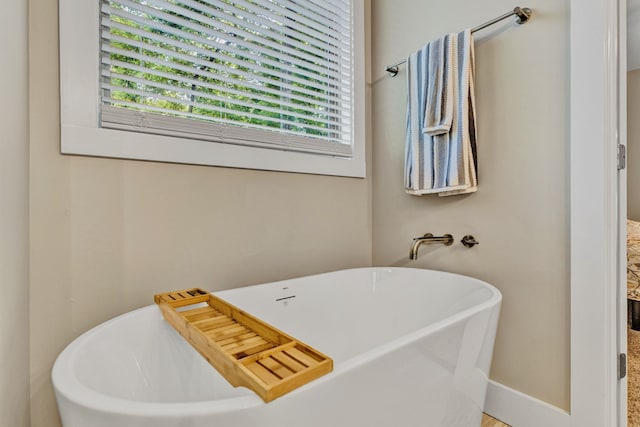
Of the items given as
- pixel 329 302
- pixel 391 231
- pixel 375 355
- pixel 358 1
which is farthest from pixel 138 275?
pixel 358 1

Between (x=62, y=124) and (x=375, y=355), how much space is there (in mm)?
1238

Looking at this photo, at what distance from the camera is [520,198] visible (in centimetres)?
135

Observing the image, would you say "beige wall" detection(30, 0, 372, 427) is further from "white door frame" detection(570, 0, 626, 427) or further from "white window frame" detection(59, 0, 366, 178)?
"white door frame" detection(570, 0, 626, 427)

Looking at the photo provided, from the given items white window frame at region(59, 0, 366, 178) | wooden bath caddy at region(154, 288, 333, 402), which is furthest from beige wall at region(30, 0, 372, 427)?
wooden bath caddy at region(154, 288, 333, 402)

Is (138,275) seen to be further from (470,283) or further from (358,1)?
(358,1)

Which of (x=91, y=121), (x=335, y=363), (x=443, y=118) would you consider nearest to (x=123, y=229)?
(x=91, y=121)

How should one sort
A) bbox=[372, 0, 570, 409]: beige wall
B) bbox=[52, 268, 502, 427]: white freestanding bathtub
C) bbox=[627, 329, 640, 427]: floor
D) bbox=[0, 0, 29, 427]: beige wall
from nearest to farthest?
bbox=[52, 268, 502, 427]: white freestanding bathtub < bbox=[0, 0, 29, 427]: beige wall < bbox=[372, 0, 570, 409]: beige wall < bbox=[627, 329, 640, 427]: floor

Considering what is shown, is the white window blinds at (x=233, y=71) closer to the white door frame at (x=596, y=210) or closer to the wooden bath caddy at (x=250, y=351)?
the wooden bath caddy at (x=250, y=351)

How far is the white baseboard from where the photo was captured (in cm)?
124

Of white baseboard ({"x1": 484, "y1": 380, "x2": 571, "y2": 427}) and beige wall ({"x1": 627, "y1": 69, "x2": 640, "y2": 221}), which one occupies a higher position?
beige wall ({"x1": 627, "y1": 69, "x2": 640, "y2": 221})

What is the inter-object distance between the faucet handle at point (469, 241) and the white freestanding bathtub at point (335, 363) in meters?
0.19

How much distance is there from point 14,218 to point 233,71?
1.03m

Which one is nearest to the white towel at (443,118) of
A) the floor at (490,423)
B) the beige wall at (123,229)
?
the beige wall at (123,229)

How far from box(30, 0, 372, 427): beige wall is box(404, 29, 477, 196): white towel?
617 millimetres
